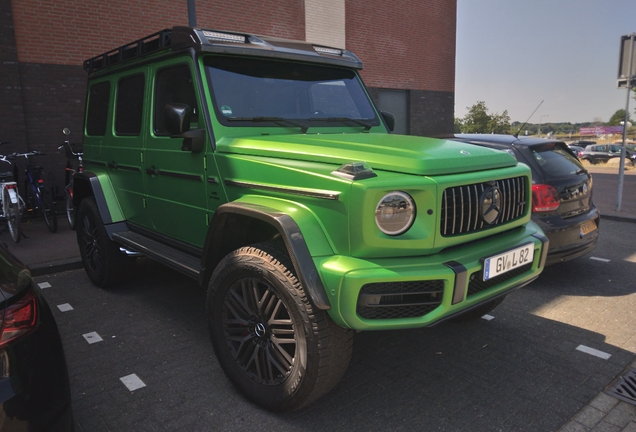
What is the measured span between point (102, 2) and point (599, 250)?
378 inches

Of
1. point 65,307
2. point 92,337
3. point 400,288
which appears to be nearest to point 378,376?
point 400,288

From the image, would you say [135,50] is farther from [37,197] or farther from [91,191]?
[37,197]

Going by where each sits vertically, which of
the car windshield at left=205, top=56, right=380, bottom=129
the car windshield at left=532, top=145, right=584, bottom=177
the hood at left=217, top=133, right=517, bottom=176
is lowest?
the car windshield at left=532, top=145, right=584, bottom=177

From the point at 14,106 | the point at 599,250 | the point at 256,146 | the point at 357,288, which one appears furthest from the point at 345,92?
the point at 14,106

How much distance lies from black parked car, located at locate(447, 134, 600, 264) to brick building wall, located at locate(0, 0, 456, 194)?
758 centimetres

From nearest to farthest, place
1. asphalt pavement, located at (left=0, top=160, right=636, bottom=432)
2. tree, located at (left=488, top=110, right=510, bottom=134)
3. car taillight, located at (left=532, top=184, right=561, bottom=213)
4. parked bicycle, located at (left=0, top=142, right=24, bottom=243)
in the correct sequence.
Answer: asphalt pavement, located at (left=0, top=160, right=636, bottom=432)
car taillight, located at (left=532, top=184, right=561, bottom=213)
parked bicycle, located at (left=0, top=142, right=24, bottom=243)
tree, located at (left=488, top=110, right=510, bottom=134)

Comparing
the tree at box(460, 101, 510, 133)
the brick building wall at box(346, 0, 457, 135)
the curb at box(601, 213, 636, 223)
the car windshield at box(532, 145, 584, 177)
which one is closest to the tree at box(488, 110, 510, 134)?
the tree at box(460, 101, 510, 133)

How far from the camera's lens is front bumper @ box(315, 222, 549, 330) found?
2322 mm

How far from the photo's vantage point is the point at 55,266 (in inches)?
226

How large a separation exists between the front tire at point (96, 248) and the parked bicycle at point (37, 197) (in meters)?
2.79

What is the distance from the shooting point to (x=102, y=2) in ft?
30.1

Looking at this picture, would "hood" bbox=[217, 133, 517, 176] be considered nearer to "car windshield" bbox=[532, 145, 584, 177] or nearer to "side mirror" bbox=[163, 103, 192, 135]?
"side mirror" bbox=[163, 103, 192, 135]

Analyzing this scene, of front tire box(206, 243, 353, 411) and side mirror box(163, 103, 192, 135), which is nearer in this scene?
front tire box(206, 243, 353, 411)

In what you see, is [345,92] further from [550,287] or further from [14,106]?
[14,106]
